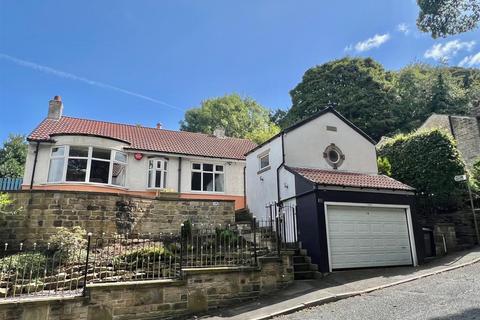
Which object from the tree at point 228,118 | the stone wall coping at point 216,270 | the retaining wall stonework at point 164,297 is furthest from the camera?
the tree at point 228,118

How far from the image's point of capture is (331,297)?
8.85m

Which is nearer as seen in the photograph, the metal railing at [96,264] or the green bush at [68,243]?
the metal railing at [96,264]

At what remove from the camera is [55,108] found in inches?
843

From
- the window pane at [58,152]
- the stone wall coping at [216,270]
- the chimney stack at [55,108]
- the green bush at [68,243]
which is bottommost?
the stone wall coping at [216,270]

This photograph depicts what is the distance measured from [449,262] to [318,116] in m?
8.11

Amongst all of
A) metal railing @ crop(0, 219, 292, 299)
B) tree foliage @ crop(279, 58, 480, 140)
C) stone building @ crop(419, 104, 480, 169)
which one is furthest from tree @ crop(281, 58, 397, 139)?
metal railing @ crop(0, 219, 292, 299)

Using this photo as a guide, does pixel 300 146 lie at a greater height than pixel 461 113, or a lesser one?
lesser

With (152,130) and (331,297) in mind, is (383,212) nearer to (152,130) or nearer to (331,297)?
(331,297)

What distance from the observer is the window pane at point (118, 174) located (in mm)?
18312

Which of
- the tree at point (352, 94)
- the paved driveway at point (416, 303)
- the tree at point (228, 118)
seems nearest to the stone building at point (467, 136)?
the tree at point (352, 94)

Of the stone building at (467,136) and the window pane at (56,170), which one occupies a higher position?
the stone building at (467,136)

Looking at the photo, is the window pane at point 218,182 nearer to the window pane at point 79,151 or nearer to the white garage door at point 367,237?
the window pane at point 79,151

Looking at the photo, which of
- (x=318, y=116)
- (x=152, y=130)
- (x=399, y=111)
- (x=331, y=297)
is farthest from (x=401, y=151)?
(x=399, y=111)

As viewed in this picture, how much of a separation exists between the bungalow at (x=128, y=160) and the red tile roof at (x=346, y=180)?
743 centimetres
